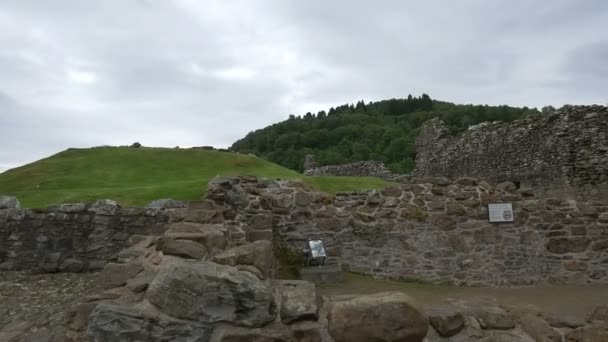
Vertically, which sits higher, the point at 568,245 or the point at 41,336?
the point at 41,336

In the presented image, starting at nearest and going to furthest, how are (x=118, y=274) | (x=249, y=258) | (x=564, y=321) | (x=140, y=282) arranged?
(x=564, y=321) < (x=140, y=282) < (x=249, y=258) < (x=118, y=274)

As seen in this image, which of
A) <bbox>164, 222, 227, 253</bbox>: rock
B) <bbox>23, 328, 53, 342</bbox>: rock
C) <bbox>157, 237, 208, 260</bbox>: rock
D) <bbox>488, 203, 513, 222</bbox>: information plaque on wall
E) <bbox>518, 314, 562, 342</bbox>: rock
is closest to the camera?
<bbox>518, 314, 562, 342</bbox>: rock

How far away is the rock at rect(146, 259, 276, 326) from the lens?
316 cm

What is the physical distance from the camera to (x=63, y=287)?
8.65 m

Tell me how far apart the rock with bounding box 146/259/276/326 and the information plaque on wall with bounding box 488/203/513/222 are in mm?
7756

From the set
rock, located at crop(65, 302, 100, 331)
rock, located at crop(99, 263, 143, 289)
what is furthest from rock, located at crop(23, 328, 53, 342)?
rock, located at crop(99, 263, 143, 289)

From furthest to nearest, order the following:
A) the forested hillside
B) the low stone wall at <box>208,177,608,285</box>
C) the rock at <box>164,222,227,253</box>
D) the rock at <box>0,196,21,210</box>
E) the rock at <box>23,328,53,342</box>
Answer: the forested hillside < the rock at <box>0,196,21,210</box> < the low stone wall at <box>208,177,608,285</box> < the rock at <box>164,222,227,253</box> < the rock at <box>23,328,53,342</box>

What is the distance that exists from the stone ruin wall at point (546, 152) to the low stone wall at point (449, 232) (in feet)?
25.9

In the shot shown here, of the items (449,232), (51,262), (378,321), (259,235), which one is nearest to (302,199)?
(259,235)

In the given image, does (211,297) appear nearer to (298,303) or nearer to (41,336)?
(298,303)

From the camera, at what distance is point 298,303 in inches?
128

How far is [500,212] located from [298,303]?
777cm

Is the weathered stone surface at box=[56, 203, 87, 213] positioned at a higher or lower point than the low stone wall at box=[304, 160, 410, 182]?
lower

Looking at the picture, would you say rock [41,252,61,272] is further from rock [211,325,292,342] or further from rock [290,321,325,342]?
rock [290,321,325,342]
